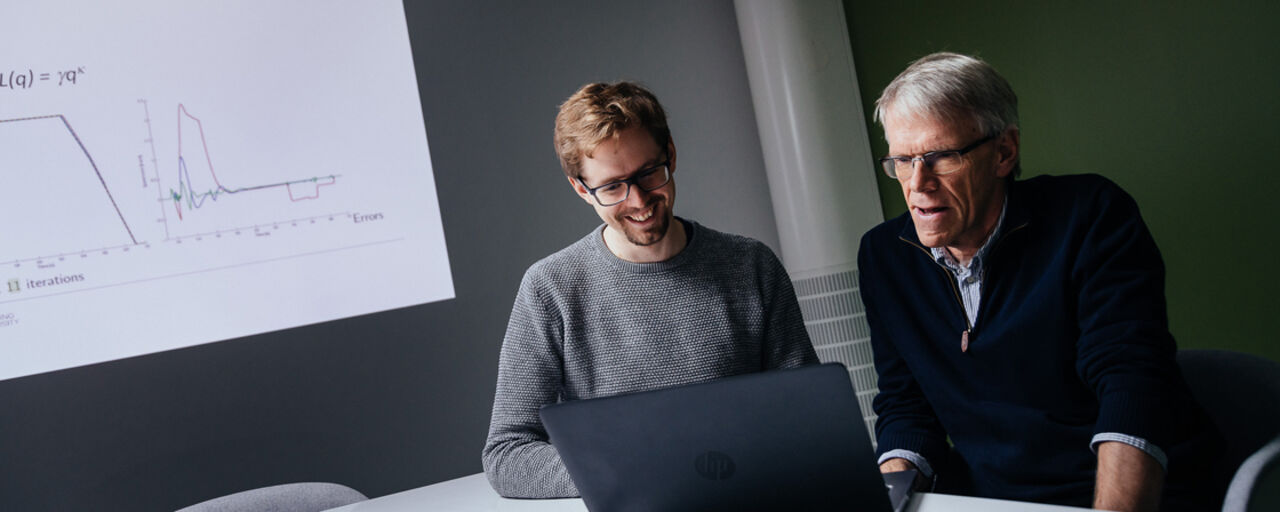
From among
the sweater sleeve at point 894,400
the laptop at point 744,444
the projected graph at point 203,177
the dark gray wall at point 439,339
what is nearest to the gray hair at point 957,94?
the sweater sleeve at point 894,400

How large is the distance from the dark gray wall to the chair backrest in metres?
1.92

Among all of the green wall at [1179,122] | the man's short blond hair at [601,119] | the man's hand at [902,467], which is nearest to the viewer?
the man's hand at [902,467]

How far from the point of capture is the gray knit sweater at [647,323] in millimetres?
1629

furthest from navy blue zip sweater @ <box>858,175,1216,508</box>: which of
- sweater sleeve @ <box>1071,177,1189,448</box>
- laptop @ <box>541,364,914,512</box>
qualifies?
laptop @ <box>541,364,914,512</box>

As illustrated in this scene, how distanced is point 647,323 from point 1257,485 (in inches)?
36.8

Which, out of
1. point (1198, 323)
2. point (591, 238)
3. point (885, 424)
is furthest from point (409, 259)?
point (1198, 323)

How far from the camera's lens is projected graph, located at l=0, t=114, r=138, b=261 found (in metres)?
2.22

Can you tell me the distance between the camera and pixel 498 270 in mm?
2912

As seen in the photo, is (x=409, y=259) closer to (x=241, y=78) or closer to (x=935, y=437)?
(x=241, y=78)

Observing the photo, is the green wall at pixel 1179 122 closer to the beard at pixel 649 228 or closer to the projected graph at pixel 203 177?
the beard at pixel 649 228

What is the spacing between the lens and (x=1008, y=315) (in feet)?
4.51

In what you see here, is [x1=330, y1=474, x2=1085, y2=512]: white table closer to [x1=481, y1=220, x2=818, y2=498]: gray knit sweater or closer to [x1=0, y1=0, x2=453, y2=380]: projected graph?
[x1=481, y1=220, x2=818, y2=498]: gray knit sweater

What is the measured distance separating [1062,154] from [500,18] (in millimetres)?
1803

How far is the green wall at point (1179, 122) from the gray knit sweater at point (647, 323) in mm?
1441
